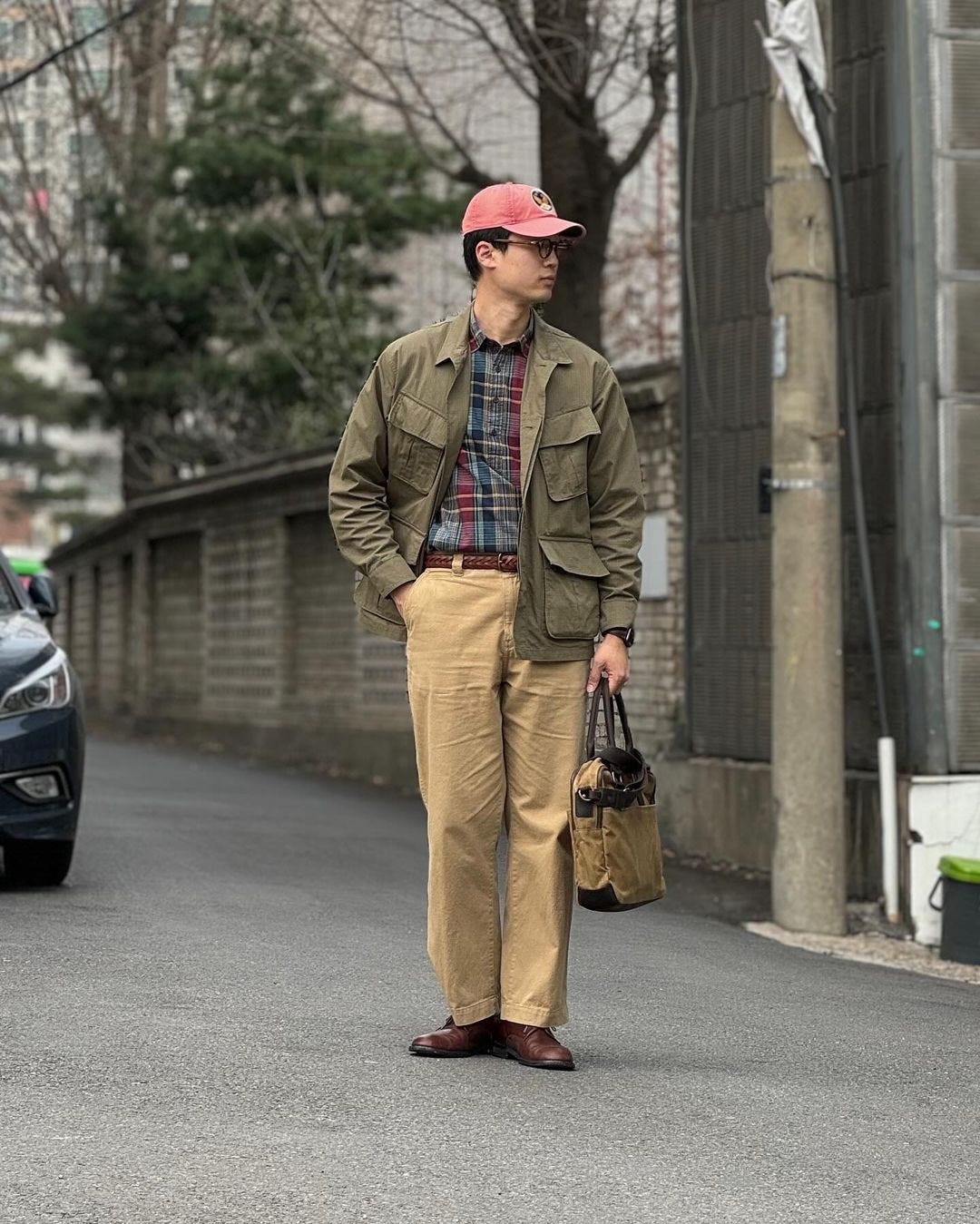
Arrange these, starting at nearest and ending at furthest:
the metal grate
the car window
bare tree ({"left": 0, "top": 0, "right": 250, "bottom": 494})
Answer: the metal grate
the car window
bare tree ({"left": 0, "top": 0, "right": 250, "bottom": 494})

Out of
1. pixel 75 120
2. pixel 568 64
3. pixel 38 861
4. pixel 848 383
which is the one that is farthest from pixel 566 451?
pixel 75 120

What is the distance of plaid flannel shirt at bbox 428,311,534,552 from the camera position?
559 centimetres

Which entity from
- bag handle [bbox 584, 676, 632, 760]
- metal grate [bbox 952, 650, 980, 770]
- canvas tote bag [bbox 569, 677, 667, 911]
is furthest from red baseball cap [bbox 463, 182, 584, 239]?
metal grate [bbox 952, 650, 980, 770]

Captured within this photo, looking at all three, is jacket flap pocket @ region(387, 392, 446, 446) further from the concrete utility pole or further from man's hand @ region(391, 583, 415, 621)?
the concrete utility pole

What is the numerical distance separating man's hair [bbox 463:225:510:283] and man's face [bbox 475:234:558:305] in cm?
1

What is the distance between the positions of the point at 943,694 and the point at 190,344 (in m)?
21.3

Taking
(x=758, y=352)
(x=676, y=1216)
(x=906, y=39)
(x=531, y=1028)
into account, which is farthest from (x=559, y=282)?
(x=676, y=1216)

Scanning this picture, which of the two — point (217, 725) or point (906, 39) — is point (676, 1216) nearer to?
point (906, 39)

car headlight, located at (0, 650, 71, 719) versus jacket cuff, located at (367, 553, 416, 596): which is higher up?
jacket cuff, located at (367, 553, 416, 596)

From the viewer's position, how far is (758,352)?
440 inches

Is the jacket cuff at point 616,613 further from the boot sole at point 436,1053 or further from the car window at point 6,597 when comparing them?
the car window at point 6,597

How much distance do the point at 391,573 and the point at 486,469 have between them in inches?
14.0

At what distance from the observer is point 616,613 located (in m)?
5.62

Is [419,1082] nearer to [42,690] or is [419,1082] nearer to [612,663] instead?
[612,663]
